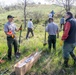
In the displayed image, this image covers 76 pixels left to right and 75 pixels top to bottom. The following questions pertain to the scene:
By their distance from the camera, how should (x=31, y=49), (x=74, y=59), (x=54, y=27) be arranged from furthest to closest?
(x=31, y=49) → (x=54, y=27) → (x=74, y=59)

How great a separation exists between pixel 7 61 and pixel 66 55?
255 cm

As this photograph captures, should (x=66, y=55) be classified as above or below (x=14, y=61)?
above

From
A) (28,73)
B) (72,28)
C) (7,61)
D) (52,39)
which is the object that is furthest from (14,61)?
(72,28)

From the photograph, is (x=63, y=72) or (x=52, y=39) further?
(x=52, y=39)

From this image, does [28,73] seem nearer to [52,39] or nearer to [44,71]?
[44,71]

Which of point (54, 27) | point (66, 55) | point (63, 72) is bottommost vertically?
point (63, 72)

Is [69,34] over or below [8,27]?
below

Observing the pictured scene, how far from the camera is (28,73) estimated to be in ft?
21.6

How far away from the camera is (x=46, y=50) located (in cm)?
923

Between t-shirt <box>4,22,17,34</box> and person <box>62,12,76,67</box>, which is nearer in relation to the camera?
person <box>62,12,76,67</box>

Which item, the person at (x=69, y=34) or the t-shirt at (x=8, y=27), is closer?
→ the person at (x=69, y=34)

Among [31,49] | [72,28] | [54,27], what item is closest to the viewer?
[72,28]

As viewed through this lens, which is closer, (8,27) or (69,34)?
(69,34)

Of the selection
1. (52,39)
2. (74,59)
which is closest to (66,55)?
(74,59)
